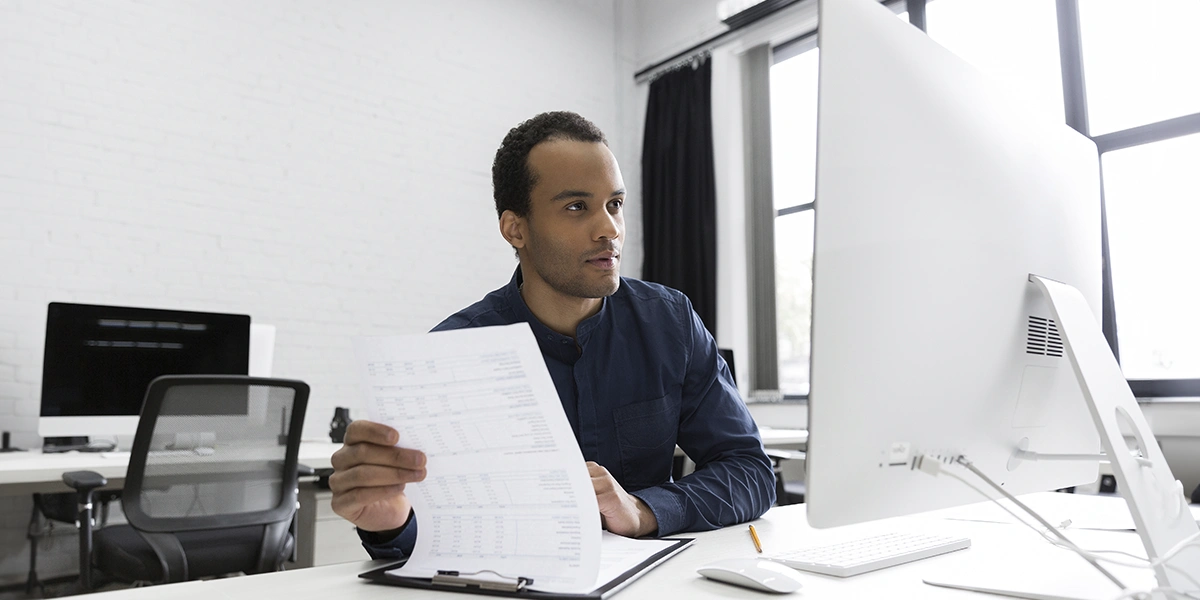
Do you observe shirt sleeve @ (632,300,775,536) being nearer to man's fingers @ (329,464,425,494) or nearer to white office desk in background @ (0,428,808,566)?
A: man's fingers @ (329,464,425,494)

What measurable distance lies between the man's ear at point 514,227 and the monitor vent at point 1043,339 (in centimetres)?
82

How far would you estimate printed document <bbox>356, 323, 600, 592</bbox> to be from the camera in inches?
26.2

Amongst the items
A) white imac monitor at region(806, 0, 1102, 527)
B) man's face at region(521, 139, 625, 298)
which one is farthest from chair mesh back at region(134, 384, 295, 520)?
white imac monitor at region(806, 0, 1102, 527)

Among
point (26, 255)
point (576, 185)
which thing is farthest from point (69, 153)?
point (576, 185)

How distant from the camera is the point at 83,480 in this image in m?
2.02

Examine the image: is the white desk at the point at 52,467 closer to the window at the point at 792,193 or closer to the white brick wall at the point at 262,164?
the white brick wall at the point at 262,164

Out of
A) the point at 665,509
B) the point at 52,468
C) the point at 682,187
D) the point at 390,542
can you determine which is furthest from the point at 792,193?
the point at 390,542

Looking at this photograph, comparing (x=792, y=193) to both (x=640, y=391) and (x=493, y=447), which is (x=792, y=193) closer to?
(x=640, y=391)

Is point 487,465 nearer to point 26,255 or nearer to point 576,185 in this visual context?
point 576,185

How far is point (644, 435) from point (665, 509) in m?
0.28

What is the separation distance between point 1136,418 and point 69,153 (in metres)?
4.16

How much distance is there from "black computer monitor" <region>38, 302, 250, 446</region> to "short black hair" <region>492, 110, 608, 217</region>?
6.07 ft

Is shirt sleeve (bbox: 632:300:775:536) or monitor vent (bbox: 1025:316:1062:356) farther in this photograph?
shirt sleeve (bbox: 632:300:775:536)

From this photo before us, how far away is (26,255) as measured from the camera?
3.49m
